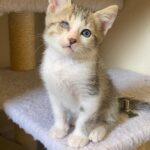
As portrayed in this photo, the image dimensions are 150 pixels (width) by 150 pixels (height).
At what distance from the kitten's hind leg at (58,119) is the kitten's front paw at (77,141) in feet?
0.16

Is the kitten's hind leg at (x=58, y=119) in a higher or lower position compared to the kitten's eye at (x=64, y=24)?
lower

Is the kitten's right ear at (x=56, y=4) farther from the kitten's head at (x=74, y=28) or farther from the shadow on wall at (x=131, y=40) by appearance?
the shadow on wall at (x=131, y=40)

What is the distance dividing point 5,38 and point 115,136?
1.00m

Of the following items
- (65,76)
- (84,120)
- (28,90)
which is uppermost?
(65,76)

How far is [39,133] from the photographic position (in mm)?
1000

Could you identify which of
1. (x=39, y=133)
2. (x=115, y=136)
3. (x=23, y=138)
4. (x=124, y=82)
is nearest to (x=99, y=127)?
(x=115, y=136)

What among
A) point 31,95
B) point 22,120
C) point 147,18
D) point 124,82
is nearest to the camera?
point 22,120

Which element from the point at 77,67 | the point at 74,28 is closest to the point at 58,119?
the point at 77,67

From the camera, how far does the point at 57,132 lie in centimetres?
97

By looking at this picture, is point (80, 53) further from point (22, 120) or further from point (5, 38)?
point (5, 38)

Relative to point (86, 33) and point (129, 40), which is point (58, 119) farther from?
point (129, 40)

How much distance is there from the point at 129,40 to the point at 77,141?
928mm

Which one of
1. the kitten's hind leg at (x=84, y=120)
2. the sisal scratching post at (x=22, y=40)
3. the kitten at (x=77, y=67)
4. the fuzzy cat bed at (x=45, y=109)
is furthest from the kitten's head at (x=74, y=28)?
the sisal scratching post at (x=22, y=40)

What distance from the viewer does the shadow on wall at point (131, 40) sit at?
1.62 m
